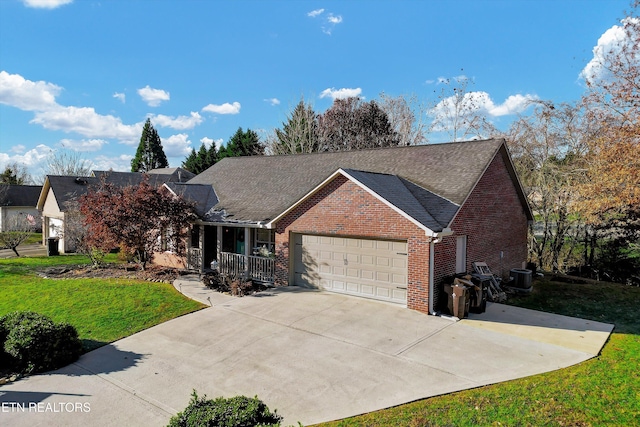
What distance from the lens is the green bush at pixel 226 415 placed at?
14.3 ft

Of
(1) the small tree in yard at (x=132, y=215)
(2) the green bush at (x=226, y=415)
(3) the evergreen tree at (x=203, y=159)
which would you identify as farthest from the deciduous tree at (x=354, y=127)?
(2) the green bush at (x=226, y=415)

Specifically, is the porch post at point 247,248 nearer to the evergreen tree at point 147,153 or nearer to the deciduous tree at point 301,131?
the deciduous tree at point 301,131

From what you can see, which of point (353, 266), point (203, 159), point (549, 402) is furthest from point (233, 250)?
point (203, 159)

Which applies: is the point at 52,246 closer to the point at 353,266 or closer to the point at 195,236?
the point at 195,236

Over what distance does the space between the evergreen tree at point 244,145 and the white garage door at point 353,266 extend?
31.5 m

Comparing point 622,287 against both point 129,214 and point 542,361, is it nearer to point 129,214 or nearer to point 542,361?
point 542,361

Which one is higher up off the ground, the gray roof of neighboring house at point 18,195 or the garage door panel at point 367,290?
the gray roof of neighboring house at point 18,195

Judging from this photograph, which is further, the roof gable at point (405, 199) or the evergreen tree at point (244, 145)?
the evergreen tree at point (244, 145)

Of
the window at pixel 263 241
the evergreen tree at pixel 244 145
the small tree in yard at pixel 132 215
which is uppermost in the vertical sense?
the evergreen tree at pixel 244 145

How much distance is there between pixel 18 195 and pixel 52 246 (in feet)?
81.6

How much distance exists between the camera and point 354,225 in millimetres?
12398

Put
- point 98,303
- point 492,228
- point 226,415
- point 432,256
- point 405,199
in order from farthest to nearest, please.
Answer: point 492,228
point 98,303
point 405,199
point 432,256
point 226,415

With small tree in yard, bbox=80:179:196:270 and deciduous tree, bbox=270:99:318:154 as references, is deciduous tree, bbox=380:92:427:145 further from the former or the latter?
small tree in yard, bbox=80:179:196:270

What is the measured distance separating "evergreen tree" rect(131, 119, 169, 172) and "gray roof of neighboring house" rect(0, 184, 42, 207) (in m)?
17.8
